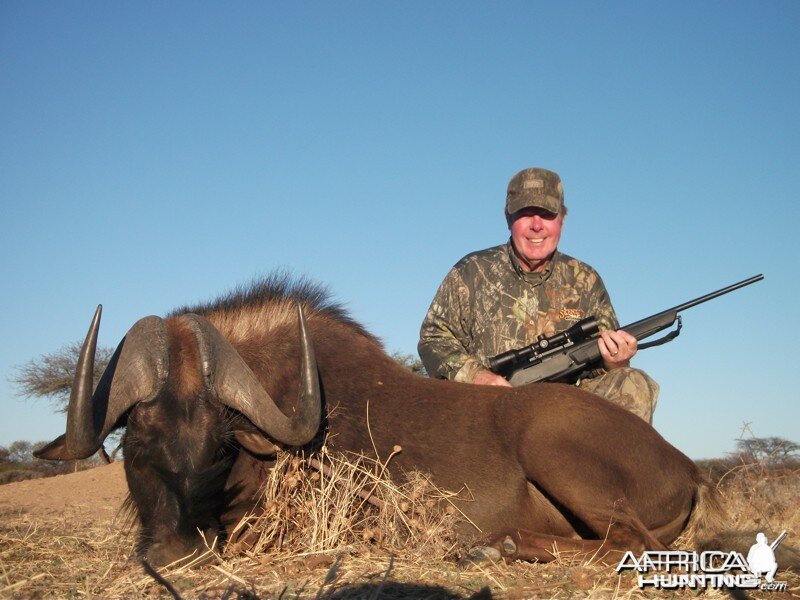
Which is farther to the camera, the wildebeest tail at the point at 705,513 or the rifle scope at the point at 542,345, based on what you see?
the rifle scope at the point at 542,345

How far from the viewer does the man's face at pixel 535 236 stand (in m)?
7.12

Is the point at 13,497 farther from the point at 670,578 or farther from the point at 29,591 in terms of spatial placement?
the point at 670,578

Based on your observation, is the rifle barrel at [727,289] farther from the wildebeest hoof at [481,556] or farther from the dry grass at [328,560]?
the wildebeest hoof at [481,556]

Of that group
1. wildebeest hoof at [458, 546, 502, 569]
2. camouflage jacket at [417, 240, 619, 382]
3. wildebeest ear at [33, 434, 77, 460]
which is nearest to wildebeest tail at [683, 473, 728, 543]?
wildebeest hoof at [458, 546, 502, 569]

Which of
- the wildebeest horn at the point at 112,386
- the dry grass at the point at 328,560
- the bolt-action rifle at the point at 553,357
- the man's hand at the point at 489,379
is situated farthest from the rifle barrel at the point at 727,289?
the wildebeest horn at the point at 112,386

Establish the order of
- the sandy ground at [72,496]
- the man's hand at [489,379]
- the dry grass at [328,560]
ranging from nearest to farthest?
the dry grass at [328,560] → the man's hand at [489,379] → the sandy ground at [72,496]

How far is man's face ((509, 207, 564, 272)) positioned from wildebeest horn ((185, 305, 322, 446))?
10.8 feet

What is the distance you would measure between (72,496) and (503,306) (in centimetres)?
594

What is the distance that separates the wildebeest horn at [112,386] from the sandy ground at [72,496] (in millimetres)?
3279

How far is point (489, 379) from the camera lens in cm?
612

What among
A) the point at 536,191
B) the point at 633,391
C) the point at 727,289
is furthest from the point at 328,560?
the point at 727,289

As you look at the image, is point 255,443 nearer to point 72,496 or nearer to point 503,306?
point 503,306

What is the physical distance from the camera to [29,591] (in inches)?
147

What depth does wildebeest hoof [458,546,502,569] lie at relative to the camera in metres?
4.18
